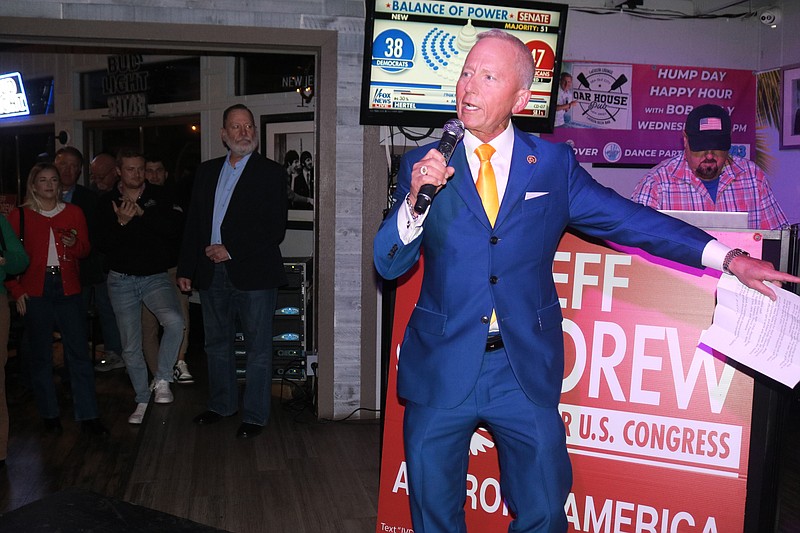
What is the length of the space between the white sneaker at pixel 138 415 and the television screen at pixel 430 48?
238 centimetres

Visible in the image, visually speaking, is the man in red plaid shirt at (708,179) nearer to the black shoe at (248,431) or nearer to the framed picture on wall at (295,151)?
the black shoe at (248,431)

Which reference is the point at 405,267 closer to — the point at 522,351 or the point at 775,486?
the point at 522,351

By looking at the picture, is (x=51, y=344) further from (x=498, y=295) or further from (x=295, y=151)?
(x=295, y=151)

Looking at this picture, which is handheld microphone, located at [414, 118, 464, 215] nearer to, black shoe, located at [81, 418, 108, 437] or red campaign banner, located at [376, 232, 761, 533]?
red campaign banner, located at [376, 232, 761, 533]

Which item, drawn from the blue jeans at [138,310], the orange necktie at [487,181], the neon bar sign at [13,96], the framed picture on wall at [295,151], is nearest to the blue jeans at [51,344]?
the blue jeans at [138,310]

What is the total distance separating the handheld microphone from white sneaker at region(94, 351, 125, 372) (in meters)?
5.26

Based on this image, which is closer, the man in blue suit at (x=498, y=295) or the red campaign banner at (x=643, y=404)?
the man in blue suit at (x=498, y=295)

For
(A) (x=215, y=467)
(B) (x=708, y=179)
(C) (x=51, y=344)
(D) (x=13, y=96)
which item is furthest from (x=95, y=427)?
(D) (x=13, y=96)

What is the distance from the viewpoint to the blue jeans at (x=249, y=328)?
4.57 meters

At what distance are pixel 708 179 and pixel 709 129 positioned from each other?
0.30m

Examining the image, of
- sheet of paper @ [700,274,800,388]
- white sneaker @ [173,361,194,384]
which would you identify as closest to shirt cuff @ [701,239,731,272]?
sheet of paper @ [700,274,800,388]

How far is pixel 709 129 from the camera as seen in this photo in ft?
12.4

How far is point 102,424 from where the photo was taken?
466 cm

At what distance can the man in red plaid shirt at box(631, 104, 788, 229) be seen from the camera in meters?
3.82
